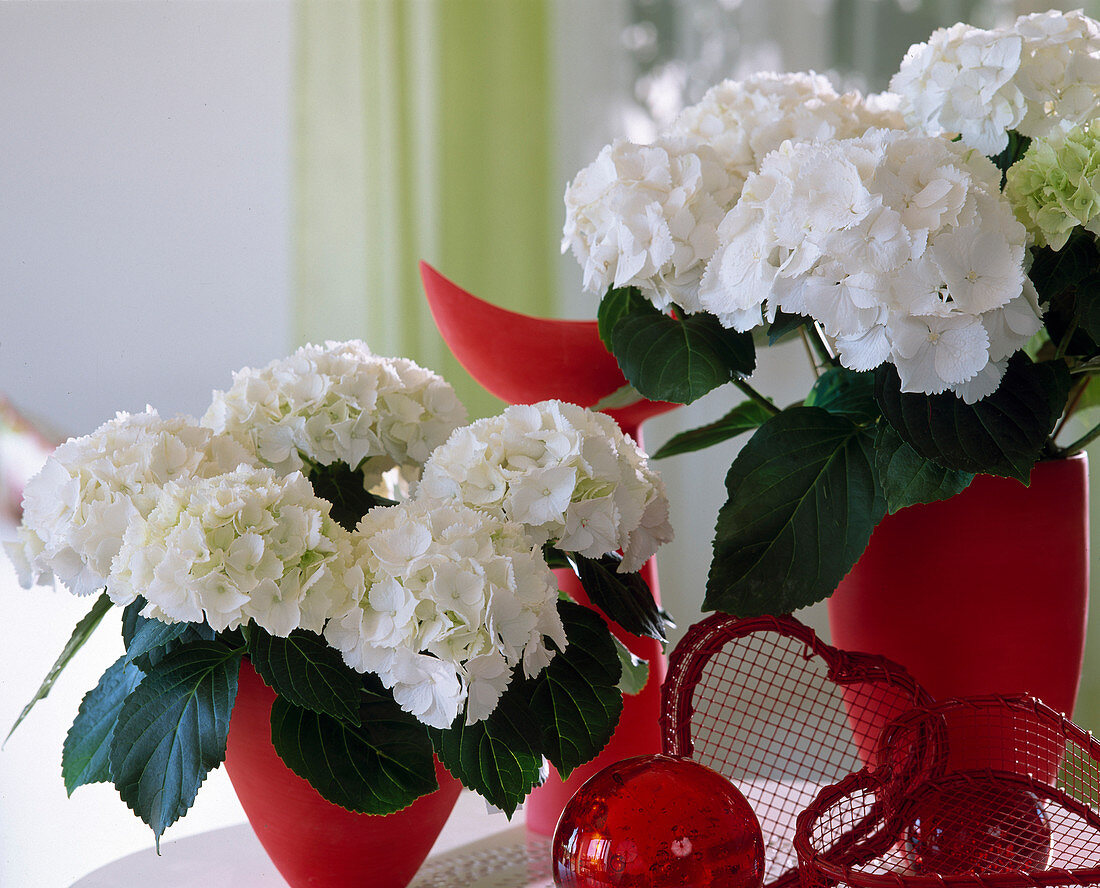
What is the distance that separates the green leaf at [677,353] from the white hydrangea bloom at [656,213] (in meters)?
0.02

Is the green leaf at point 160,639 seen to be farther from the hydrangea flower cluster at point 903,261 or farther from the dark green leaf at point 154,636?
the hydrangea flower cluster at point 903,261

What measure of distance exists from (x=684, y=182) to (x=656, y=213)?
1.2 inches

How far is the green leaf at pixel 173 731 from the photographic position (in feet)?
1.62

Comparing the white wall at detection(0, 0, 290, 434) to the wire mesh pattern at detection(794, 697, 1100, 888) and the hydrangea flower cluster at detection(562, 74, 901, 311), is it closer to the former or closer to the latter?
the hydrangea flower cluster at detection(562, 74, 901, 311)

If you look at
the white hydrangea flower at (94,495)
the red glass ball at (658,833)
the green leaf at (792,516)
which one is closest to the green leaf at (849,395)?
the green leaf at (792,516)

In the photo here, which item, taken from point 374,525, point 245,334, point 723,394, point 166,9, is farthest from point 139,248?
point 374,525

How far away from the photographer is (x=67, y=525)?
0.52 meters

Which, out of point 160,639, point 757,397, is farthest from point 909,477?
point 160,639

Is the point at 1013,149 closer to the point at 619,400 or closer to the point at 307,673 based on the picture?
the point at 619,400

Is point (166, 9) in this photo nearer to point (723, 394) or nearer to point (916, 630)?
point (723, 394)

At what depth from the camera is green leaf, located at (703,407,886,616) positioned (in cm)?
58

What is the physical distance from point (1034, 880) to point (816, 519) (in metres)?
0.20

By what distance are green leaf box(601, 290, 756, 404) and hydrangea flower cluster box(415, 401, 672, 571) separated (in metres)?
0.06

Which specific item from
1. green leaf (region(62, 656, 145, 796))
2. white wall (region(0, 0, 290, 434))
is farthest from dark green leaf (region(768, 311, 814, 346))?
white wall (region(0, 0, 290, 434))
